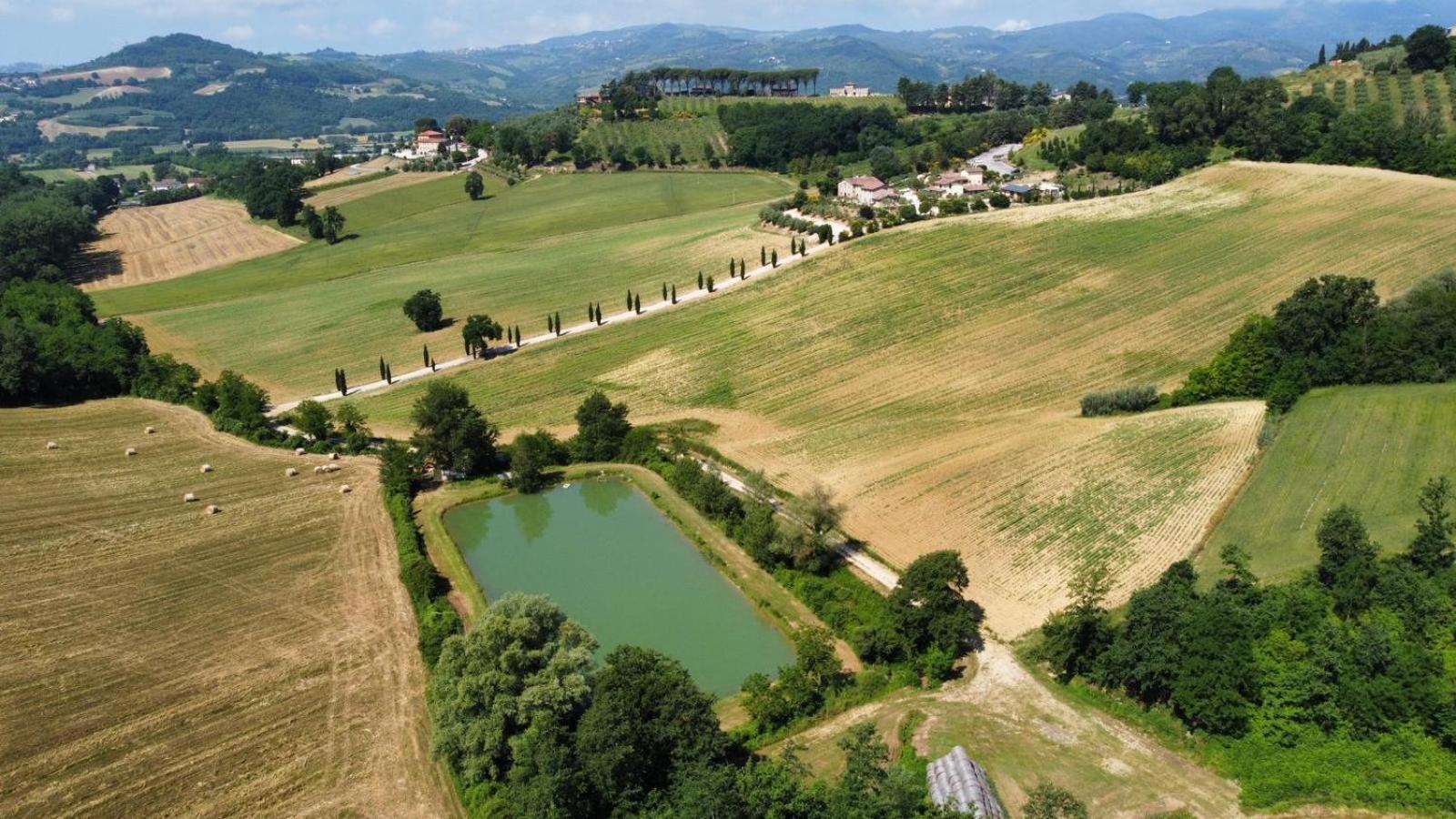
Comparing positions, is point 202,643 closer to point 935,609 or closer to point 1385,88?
point 935,609

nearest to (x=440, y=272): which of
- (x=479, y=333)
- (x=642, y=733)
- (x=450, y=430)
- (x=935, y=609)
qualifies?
(x=479, y=333)

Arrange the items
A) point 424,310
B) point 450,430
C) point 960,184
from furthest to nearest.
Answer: point 960,184 → point 424,310 → point 450,430

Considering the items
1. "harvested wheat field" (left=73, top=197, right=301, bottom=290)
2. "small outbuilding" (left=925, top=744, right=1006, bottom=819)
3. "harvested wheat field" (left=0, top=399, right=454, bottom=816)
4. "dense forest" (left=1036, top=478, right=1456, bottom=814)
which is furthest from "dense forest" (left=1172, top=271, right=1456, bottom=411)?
"harvested wheat field" (left=73, top=197, right=301, bottom=290)

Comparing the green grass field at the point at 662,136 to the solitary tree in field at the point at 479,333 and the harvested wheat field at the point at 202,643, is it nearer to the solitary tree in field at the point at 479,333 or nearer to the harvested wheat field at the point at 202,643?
the solitary tree in field at the point at 479,333

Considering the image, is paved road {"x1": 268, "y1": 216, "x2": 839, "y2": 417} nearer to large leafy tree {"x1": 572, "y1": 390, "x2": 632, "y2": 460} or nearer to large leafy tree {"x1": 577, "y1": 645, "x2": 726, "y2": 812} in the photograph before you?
large leafy tree {"x1": 572, "y1": 390, "x2": 632, "y2": 460}

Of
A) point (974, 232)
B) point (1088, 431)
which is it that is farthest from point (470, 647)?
point (974, 232)

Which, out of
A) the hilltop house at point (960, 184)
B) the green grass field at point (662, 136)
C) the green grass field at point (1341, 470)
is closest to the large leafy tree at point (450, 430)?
the green grass field at point (1341, 470)

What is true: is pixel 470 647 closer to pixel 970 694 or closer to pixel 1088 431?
pixel 970 694
